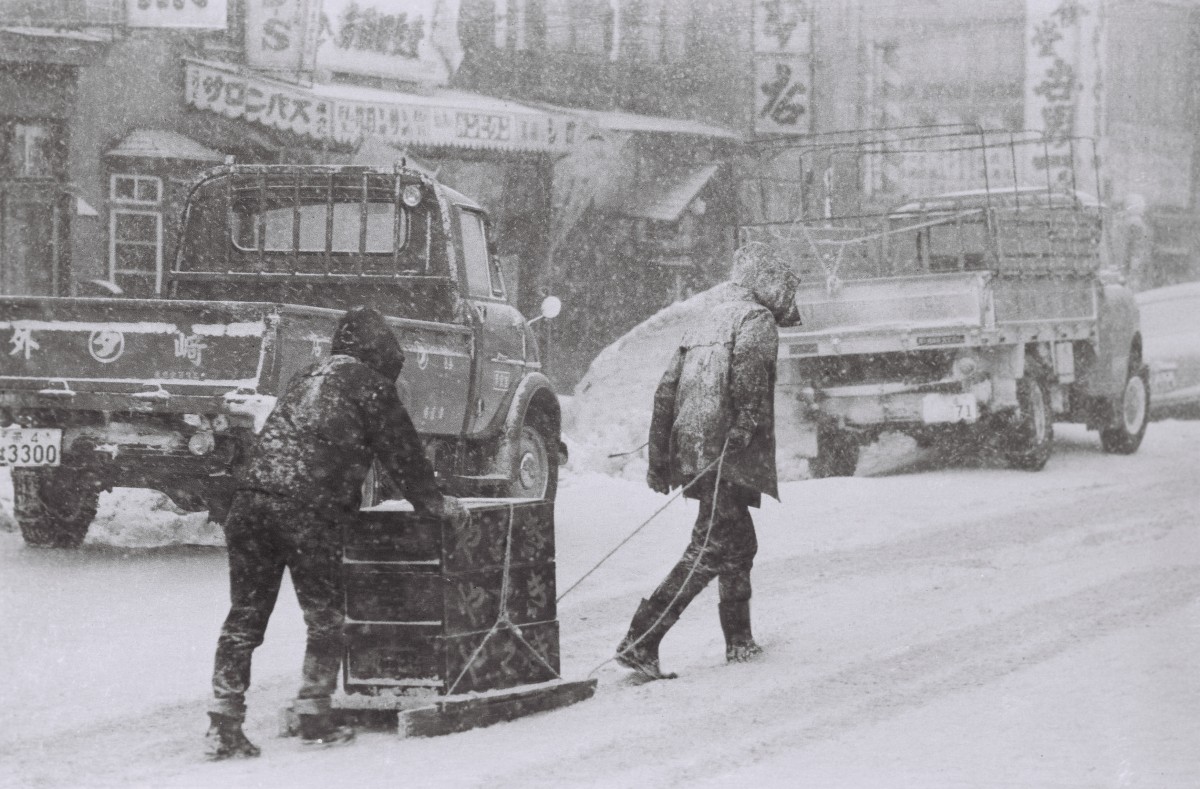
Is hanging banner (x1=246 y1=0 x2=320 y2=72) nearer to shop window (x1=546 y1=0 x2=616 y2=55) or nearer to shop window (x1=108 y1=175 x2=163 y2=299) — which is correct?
shop window (x1=108 y1=175 x2=163 y2=299)

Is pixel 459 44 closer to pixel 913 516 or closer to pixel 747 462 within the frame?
pixel 913 516

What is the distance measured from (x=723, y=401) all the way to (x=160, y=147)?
42.7 ft

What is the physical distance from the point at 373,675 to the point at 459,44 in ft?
55.3

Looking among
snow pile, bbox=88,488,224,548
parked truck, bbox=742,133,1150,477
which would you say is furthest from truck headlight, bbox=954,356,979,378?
snow pile, bbox=88,488,224,548

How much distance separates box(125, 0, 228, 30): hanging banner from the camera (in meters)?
17.6

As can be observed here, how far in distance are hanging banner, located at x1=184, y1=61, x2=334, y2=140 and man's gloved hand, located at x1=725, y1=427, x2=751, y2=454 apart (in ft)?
42.7

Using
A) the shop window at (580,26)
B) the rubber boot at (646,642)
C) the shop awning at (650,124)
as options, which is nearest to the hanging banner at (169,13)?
the shop awning at (650,124)

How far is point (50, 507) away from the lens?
937cm

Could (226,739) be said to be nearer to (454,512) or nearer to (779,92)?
(454,512)

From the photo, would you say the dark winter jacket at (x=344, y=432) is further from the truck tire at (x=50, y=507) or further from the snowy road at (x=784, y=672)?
the truck tire at (x=50, y=507)

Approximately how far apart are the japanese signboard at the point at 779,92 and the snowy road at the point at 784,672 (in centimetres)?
1372

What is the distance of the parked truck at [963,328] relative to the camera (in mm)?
13398

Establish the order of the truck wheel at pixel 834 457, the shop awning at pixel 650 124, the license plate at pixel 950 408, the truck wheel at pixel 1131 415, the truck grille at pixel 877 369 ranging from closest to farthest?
the license plate at pixel 950 408 → the truck grille at pixel 877 369 → the truck wheel at pixel 834 457 → the truck wheel at pixel 1131 415 → the shop awning at pixel 650 124

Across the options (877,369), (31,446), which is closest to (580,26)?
(877,369)
